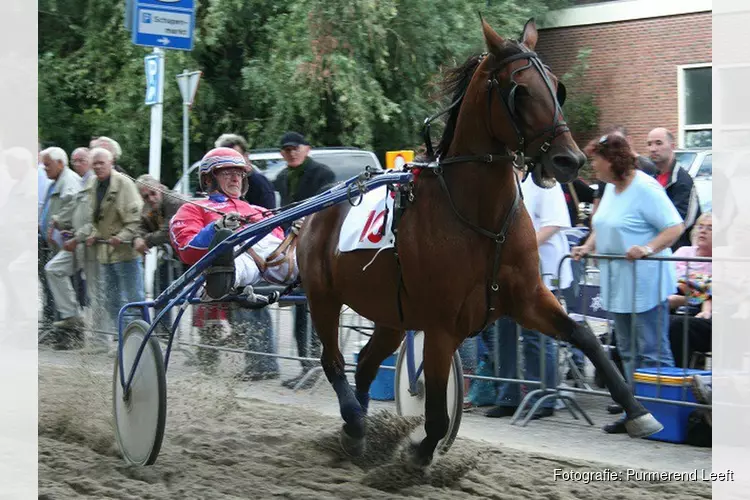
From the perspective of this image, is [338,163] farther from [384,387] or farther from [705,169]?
[384,387]

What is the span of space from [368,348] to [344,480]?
1005 millimetres

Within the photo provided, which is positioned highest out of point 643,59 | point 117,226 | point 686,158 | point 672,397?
point 643,59

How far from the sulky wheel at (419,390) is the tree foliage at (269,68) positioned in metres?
12.4

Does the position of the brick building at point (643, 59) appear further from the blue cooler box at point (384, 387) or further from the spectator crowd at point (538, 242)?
the blue cooler box at point (384, 387)

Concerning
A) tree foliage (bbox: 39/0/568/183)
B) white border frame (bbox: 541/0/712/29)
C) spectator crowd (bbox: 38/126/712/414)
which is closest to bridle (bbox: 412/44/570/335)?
spectator crowd (bbox: 38/126/712/414)

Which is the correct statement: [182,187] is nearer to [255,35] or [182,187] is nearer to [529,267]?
[255,35]

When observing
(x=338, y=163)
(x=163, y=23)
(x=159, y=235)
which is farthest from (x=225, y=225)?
(x=338, y=163)

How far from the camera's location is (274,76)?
1909 cm

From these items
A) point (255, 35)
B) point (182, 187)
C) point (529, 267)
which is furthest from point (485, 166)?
point (255, 35)

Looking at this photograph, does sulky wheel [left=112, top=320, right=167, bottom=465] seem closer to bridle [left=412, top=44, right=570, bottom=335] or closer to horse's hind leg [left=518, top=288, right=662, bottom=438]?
bridle [left=412, top=44, right=570, bottom=335]

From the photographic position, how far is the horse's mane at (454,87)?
518 cm

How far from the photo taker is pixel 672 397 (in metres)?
6.62

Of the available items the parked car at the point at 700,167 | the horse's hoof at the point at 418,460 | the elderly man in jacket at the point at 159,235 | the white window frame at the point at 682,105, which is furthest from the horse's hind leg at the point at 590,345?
the white window frame at the point at 682,105

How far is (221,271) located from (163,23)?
3401mm
